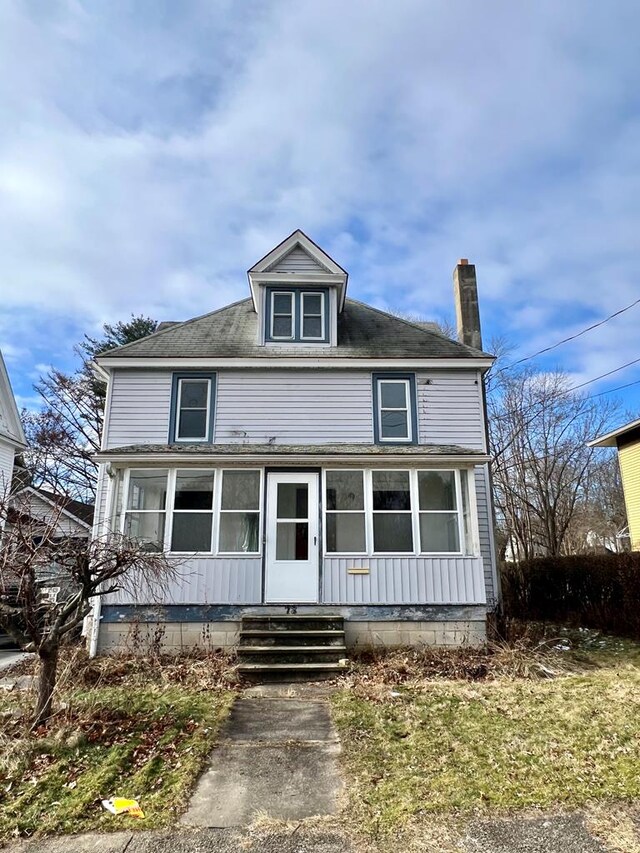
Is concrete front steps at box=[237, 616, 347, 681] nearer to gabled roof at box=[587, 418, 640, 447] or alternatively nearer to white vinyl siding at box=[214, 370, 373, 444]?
white vinyl siding at box=[214, 370, 373, 444]

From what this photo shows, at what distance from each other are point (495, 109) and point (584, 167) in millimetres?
2951

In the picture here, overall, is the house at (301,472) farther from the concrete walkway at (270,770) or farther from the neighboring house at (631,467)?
the neighboring house at (631,467)

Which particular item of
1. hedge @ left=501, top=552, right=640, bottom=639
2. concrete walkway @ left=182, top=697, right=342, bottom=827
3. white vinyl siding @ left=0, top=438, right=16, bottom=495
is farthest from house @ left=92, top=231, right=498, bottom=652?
white vinyl siding @ left=0, top=438, right=16, bottom=495

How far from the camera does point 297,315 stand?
12180mm

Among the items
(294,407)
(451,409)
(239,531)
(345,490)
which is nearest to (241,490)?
(239,531)

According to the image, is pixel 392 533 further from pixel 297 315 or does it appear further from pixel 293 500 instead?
pixel 297 315

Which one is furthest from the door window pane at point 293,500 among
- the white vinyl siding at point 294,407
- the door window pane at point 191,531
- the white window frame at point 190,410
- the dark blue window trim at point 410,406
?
the white window frame at point 190,410

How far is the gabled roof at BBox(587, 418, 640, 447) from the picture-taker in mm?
16717

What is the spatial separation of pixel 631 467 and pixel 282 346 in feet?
44.4

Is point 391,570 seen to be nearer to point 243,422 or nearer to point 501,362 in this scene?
point 243,422

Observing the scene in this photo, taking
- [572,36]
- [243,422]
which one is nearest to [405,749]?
[243,422]

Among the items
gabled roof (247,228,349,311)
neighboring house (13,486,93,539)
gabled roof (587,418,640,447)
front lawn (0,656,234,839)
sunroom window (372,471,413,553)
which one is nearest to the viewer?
front lawn (0,656,234,839)

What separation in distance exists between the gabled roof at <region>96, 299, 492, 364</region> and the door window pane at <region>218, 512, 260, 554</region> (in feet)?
12.4

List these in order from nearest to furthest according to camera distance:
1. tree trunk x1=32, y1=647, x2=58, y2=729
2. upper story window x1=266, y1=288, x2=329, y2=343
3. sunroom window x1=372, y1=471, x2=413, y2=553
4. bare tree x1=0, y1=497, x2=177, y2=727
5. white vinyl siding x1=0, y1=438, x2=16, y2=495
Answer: bare tree x1=0, y1=497, x2=177, y2=727 → tree trunk x1=32, y1=647, x2=58, y2=729 → sunroom window x1=372, y1=471, x2=413, y2=553 → upper story window x1=266, y1=288, x2=329, y2=343 → white vinyl siding x1=0, y1=438, x2=16, y2=495
